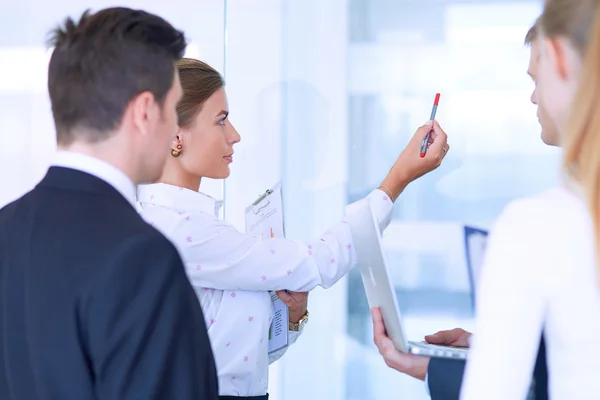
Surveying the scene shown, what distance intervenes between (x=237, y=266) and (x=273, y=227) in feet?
0.58

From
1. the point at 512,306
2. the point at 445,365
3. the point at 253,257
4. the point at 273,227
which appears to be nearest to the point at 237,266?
the point at 253,257

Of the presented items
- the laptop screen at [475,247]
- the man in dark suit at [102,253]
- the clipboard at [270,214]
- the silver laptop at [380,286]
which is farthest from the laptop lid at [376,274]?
the clipboard at [270,214]

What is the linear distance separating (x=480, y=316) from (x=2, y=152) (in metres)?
2.33

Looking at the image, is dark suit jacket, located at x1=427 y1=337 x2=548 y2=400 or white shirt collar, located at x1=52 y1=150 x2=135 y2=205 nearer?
white shirt collar, located at x1=52 y1=150 x2=135 y2=205

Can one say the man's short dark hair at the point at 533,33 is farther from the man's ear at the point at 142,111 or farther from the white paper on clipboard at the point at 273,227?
the white paper on clipboard at the point at 273,227

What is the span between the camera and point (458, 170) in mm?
2539

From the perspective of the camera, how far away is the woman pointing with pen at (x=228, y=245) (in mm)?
1771

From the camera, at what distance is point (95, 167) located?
1.16 meters

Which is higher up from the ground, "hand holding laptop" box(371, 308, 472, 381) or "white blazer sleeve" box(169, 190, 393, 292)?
"white blazer sleeve" box(169, 190, 393, 292)

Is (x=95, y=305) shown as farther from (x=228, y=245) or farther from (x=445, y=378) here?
(x=228, y=245)

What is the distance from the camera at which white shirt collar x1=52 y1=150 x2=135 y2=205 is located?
116cm

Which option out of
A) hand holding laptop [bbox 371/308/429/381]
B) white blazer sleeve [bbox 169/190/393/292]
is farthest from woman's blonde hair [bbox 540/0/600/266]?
white blazer sleeve [bbox 169/190/393/292]

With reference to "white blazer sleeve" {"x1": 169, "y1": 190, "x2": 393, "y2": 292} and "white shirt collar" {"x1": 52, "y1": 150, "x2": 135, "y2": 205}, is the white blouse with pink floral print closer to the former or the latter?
"white blazer sleeve" {"x1": 169, "y1": 190, "x2": 393, "y2": 292}

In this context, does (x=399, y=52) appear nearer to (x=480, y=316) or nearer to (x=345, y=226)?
(x=345, y=226)
